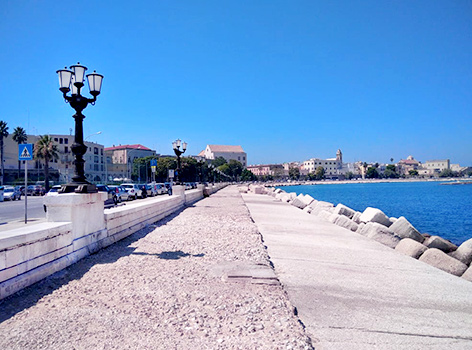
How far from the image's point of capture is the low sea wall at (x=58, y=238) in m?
4.52

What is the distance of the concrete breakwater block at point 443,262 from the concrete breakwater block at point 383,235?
2332 mm

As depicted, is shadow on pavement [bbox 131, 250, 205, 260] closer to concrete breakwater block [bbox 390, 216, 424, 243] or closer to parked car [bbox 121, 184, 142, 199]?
concrete breakwater block [bbox 390, 216, 424, 243]

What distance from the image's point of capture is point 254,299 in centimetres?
473

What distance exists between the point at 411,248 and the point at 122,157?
130 meters

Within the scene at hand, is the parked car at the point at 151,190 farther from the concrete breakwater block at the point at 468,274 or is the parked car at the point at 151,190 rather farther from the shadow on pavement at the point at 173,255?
the concrete breakwater block at the point at 468,274

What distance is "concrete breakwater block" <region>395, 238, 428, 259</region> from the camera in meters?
10.8

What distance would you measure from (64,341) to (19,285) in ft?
5.74

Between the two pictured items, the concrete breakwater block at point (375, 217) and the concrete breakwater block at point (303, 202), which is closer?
the concrete breakwater block at point (375, 217)

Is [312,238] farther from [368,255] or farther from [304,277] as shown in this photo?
[304,277]

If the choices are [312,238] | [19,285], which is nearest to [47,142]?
[312,238]

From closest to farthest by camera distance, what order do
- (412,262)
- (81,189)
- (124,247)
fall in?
(81,189)
(124,247)
(412,262)

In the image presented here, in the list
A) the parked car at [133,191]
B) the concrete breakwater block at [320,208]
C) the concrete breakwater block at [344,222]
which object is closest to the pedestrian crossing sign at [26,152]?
the concrete breakwater block at [344,222]

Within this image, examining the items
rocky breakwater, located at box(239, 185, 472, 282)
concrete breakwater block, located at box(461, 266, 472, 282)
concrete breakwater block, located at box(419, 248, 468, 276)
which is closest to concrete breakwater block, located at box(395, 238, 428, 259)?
rocky breakwater, located at box(239, 185, 472, 282)

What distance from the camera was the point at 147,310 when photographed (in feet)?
13.8
